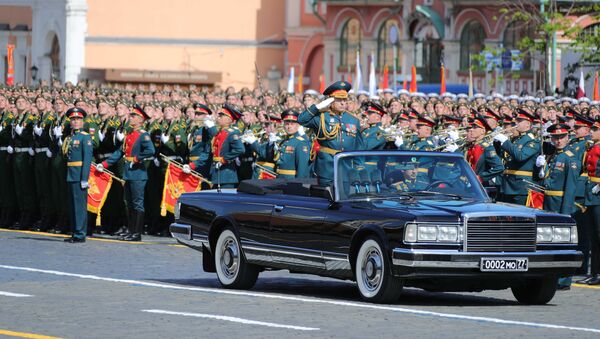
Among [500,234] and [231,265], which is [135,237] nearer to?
[231,265]

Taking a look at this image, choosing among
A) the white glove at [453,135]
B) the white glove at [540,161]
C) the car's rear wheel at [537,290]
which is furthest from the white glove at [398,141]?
the car's rear wheel at [537,290]

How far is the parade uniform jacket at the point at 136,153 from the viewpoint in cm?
2638

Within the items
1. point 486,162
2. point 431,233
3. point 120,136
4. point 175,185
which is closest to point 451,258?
point 431,233

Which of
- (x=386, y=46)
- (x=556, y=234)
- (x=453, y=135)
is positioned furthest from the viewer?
(x=386, y=46)

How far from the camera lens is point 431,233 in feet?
52.7

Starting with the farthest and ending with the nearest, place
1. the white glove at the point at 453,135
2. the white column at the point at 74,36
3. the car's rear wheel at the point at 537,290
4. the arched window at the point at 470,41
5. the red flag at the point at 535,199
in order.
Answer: the white column at the point at 74,36 → the arched window at the point at 470,41 → the white glove at the point at 453,135 → the red flag at the point at 535,199 → the car's rear wheel at the point at 537,290

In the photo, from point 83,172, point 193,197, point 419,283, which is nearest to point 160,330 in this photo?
point 419,283

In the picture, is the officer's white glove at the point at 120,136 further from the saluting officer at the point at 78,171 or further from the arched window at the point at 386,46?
the arched window at the point at 386,46

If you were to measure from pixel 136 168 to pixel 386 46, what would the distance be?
149 feet

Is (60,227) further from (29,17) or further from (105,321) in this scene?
(29,17)

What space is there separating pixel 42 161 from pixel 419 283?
13186mm

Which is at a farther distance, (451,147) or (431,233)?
(451,147)

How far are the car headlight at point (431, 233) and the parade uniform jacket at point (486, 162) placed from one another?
6.19 m

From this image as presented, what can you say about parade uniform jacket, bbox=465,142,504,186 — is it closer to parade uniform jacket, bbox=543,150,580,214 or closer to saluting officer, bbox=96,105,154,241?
parade uniform jacket, bbox=543,150,580,214
